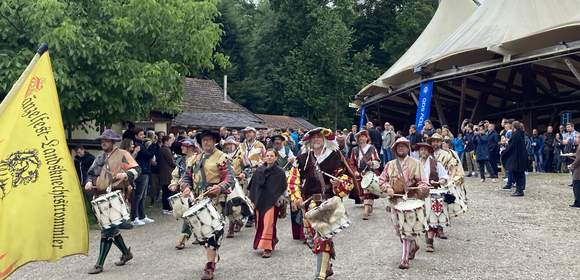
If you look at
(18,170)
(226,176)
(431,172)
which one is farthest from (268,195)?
(18,170)

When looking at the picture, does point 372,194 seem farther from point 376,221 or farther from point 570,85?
point 570,85

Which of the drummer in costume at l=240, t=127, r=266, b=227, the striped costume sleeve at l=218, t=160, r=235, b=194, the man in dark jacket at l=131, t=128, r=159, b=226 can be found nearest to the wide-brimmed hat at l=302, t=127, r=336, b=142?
the striped costume sleeve at l=218, t=160, r=235, b=194

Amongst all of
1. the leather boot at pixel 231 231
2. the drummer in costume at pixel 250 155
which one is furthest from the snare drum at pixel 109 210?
the drummer in costume at pixel 250 155

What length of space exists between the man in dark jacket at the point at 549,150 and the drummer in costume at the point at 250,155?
12.6 metres

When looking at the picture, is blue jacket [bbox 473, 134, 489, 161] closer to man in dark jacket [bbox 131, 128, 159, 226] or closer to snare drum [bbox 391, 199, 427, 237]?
man in dark jacket [bbox 131, 128, 159, 226]

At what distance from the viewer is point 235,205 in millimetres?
9914

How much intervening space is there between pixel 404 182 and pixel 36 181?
4.69 meters

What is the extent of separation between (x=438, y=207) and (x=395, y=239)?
52.1 inches

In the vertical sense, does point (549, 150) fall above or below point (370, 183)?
above

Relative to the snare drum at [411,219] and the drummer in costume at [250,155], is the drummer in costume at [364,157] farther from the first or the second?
the snare drum at [411,219]

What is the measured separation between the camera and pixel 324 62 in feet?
171

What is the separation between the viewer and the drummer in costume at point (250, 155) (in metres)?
11.8

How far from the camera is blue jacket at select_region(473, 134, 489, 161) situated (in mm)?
16984

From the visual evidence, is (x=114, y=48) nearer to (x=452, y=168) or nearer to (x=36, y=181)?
(x=452, y=168)
